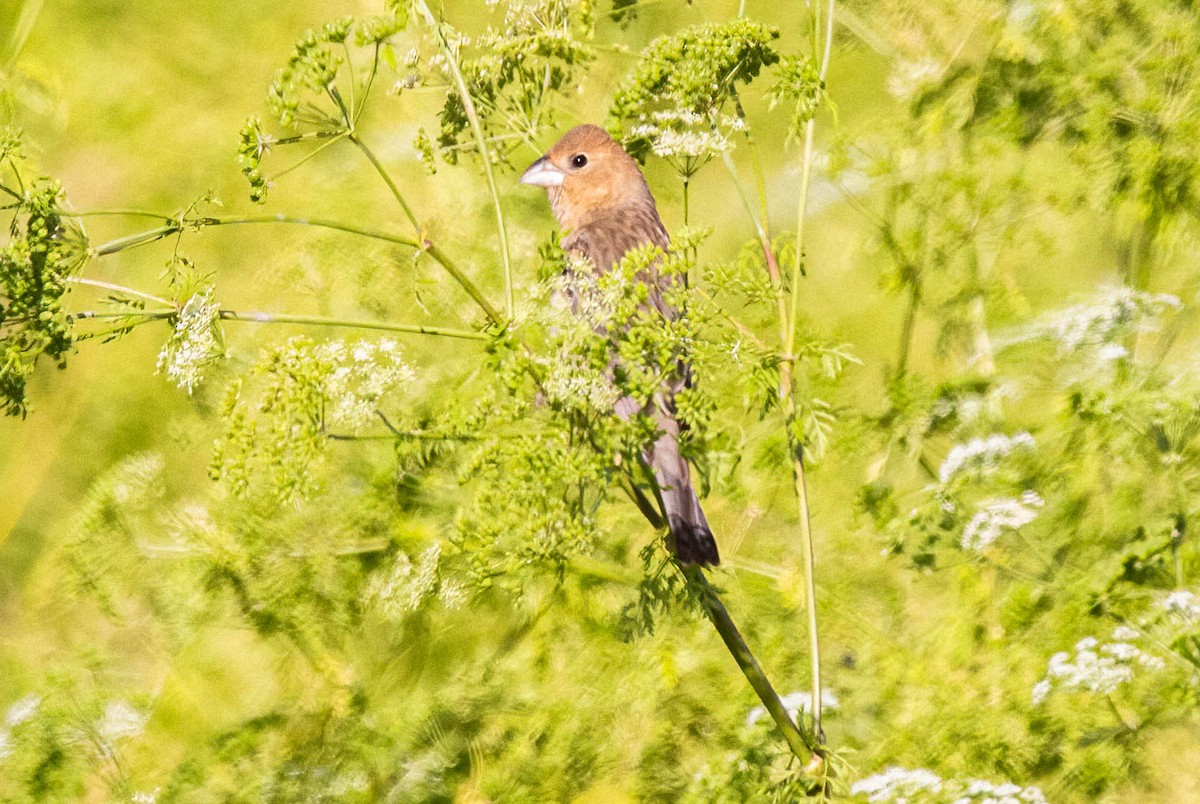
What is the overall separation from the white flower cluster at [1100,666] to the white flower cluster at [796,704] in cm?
43

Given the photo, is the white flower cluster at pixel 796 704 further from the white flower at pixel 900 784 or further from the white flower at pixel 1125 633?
the white flower at pixel 1125 633

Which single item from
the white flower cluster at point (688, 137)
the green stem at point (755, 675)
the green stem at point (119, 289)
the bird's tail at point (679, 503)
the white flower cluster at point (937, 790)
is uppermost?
the white flower cluster at point (688, 137)

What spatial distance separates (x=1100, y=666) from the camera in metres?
2.24

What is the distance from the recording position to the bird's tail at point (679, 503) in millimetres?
1931

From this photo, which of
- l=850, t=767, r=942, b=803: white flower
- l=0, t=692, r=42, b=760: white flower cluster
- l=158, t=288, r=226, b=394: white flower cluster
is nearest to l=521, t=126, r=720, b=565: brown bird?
l=158, t=288, r=226, b=394: white flower cluster

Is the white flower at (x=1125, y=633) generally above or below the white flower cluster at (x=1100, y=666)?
above

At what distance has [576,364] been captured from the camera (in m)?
1.72

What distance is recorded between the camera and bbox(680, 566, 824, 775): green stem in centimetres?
184

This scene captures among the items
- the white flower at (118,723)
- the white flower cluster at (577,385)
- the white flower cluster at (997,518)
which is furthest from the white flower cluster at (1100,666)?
the white flower at (118,723)

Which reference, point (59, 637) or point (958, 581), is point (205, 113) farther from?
point (958, 581)

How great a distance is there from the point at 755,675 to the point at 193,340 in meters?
1.03

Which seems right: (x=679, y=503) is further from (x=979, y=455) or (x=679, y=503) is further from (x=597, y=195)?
(x=597, y=195)

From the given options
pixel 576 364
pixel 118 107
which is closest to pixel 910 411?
pixel 576 364

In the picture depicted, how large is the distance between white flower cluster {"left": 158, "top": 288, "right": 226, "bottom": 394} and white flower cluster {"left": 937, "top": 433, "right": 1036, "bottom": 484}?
62.1 inches
